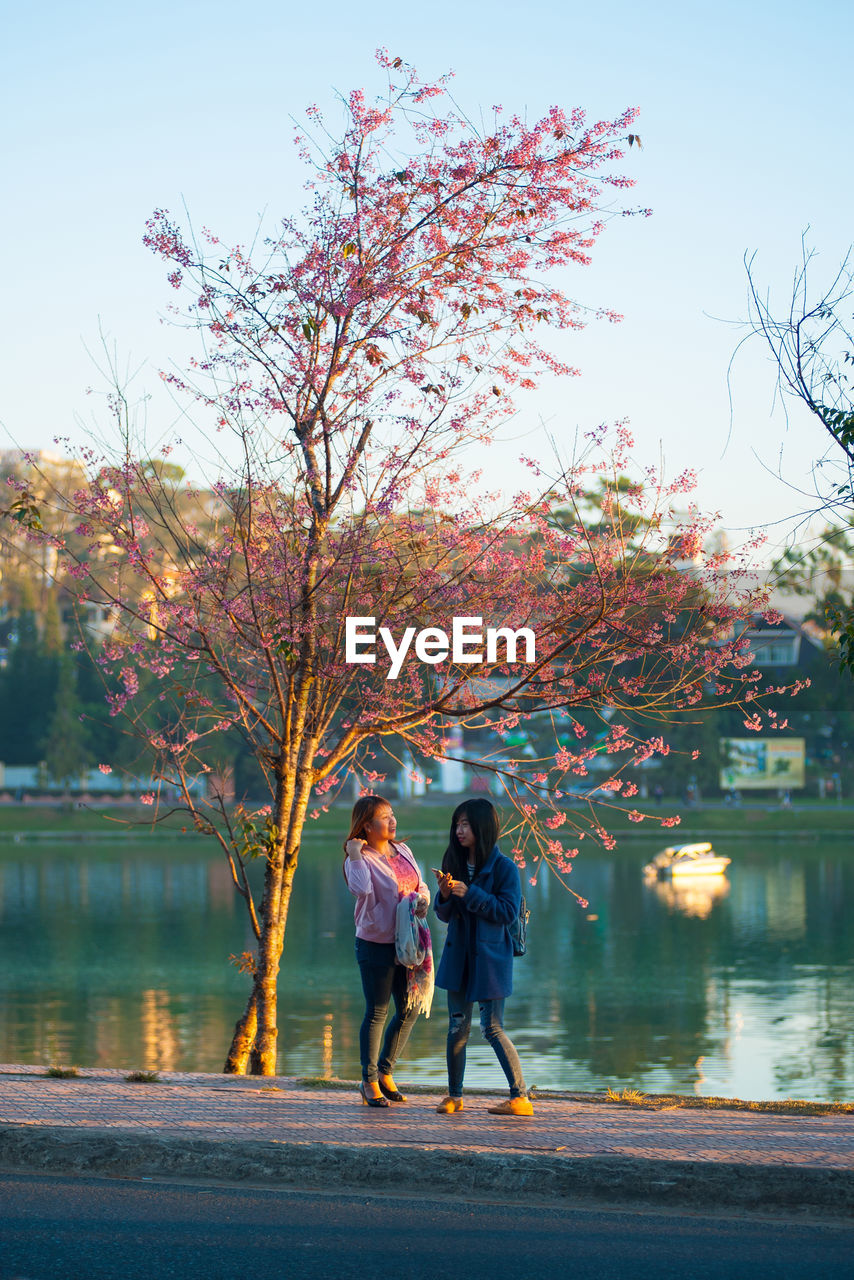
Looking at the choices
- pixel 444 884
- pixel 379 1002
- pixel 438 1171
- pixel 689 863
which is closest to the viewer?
pixel 438 1171

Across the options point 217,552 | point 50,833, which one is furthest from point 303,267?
point 50,833

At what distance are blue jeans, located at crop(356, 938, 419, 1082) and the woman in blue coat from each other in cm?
36

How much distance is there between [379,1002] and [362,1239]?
2.45 metres

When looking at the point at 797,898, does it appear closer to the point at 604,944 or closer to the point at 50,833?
the point at 604,944

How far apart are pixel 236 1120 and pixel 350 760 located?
5340mm

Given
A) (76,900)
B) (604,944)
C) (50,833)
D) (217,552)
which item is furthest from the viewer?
(50,833)

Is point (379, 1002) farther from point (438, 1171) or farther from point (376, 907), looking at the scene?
point (438, 1171)

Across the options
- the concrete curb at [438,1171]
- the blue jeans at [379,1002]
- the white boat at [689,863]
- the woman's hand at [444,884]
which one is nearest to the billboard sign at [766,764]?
the white boat at [689,863]

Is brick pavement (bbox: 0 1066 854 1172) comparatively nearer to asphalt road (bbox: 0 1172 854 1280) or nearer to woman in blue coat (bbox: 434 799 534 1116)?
woman in blue coat (bbox: 434 799 534 1116)

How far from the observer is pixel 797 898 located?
49.5m

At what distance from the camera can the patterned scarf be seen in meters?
8.34

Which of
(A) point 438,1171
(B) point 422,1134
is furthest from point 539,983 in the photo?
(A) point 438,1171

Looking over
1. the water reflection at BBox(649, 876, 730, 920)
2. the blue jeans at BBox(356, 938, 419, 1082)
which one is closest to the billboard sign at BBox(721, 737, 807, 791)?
the water reflection at BBox(649, 876, 730, 920)

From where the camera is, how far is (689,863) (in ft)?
187
